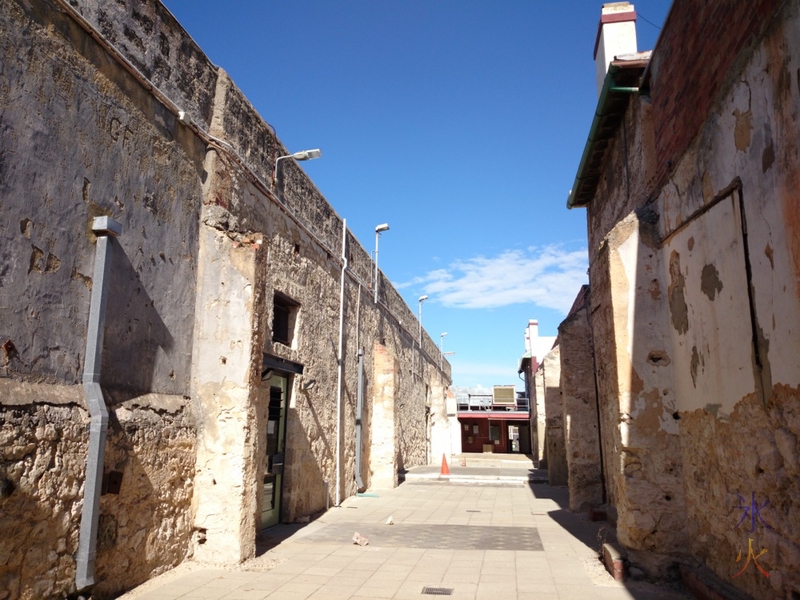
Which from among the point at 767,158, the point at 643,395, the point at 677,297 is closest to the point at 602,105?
the point at 677,297

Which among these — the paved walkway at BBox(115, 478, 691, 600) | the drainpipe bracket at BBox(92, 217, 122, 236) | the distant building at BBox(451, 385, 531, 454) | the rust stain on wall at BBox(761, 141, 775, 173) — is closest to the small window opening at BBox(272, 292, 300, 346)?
the paved walkway at BBox(115, 478, 691, 600)

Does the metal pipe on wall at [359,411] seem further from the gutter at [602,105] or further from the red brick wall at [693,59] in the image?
the red brick wall at [693,59]

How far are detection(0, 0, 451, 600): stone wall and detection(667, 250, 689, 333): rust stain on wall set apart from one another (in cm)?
425

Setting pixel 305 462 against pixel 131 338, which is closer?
pixel 131 338

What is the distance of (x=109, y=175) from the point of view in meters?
5.09

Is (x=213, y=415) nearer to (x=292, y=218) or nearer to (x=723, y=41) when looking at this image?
(x=292, y=218)

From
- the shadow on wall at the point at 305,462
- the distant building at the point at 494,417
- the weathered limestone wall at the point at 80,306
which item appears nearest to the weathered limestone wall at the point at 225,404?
the weathered limestone wall at the point at 80,306

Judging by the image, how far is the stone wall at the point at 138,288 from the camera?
4.09m

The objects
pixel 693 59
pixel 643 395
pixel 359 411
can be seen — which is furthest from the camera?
pixel 359 411

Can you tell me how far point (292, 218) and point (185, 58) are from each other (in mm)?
3018

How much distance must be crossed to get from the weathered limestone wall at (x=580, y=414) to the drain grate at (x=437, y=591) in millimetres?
5225

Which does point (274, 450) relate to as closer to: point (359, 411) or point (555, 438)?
point (359, 411)

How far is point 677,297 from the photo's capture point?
5.86 meters

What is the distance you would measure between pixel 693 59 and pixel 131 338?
560cm
